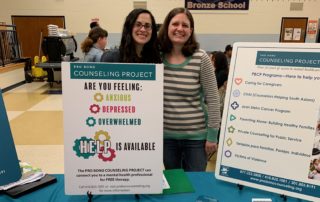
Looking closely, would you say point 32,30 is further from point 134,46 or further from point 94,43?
point 134,46

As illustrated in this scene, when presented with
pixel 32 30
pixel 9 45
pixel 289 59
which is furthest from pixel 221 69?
pixel 32 30

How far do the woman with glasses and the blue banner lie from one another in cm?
747

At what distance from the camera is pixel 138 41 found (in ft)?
5.28

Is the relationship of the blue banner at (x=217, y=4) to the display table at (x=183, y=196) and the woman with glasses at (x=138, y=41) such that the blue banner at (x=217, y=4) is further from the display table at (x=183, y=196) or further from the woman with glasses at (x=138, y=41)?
the display table at (x=183, y=196)

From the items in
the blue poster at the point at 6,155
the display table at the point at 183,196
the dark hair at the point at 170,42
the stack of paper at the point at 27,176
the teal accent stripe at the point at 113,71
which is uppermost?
the dark hair at the point at 170,42

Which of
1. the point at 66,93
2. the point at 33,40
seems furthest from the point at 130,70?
the point at 33,40

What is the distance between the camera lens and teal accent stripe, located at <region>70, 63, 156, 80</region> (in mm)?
1133

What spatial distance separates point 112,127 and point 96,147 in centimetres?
11

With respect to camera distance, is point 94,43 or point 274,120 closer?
point 274,120

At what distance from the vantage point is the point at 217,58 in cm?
334

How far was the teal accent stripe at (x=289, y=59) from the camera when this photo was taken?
1129 millimetres

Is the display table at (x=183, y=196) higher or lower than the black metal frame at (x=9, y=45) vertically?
lower

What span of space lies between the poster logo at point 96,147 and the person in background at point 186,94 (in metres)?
0.59

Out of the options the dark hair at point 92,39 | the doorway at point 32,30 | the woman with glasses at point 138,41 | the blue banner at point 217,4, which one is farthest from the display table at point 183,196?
the doorway at point 32,30
